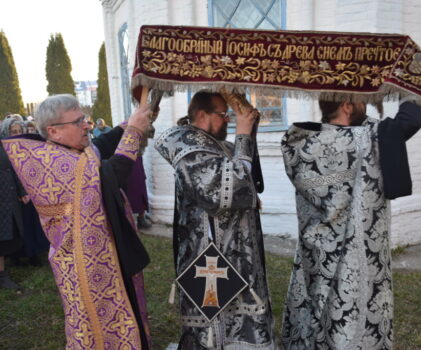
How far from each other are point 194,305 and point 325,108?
143 cm

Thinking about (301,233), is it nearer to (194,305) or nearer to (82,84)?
(194,305)

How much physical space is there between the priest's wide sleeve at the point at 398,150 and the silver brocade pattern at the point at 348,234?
0.07 m

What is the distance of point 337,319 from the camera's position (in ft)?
8.49

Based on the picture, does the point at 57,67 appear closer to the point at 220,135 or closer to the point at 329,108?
the point at 220,135

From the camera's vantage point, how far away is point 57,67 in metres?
30.2

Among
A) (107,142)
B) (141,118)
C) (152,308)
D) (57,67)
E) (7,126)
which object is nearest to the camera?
(141,118)

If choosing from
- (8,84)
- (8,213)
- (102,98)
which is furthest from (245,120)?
(8,84)

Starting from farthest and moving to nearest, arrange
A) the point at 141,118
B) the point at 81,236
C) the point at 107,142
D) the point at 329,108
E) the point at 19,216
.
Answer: the point at 19,216, the point at 107,142, the point at 329,108, the point at 141,118, the point at 81,236

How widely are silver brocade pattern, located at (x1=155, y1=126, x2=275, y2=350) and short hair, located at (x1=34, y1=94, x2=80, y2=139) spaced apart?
0.56 meters

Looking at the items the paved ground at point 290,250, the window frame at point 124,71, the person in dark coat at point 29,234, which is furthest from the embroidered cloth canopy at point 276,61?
the window frame at point 124,71

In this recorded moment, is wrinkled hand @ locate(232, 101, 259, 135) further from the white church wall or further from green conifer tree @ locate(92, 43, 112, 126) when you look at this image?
green conifer tree @ locate(92, 43, 112, 126)

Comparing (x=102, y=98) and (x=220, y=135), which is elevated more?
(x=220, y=135)

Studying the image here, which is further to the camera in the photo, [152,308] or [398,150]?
A: [152,308]

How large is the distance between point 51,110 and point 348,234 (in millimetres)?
1846
